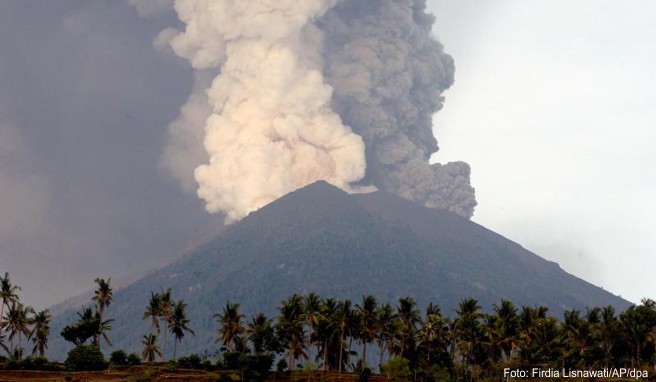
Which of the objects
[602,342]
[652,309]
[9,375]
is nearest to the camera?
[9,375]

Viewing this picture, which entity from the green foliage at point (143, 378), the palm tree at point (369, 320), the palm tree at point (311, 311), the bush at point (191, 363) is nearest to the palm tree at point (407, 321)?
the palm tree at point (369, 320)

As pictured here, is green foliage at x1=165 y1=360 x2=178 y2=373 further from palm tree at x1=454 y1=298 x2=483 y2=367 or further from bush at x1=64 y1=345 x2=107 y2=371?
palm tree at x1=454 y1=298 x2=483 y2=367

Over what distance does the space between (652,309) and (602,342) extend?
17.3 meters

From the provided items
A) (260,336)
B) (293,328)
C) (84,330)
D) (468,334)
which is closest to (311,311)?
(293,328)

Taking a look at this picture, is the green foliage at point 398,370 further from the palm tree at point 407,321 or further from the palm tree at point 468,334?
the palm tree at point 407,321

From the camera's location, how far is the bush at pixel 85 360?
121562 mm

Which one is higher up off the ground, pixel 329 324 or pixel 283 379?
pixel 329 324

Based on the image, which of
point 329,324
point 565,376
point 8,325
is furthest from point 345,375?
point 8,325

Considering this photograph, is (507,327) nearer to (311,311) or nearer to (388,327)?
(388,327)

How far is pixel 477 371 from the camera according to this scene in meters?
125

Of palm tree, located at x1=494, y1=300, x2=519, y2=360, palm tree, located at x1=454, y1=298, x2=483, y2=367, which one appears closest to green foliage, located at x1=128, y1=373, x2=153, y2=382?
palm tree, located at x1=454, y1=298, x2=483, y2=367

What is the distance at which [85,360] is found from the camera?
12212 cm

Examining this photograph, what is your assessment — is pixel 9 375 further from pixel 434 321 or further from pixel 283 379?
pixel 434 321

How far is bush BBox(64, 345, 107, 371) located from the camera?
122 metres
